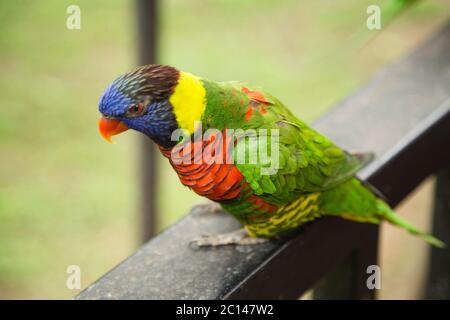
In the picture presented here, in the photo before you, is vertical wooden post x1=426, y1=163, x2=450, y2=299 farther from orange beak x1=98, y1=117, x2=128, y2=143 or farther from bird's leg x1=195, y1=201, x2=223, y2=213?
orange beak x1=98, y1=117, x2=128, y2=143

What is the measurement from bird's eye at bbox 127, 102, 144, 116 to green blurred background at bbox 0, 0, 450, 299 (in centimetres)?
184

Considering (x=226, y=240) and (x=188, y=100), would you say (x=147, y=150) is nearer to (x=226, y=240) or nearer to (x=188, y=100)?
(x=226, y=240)

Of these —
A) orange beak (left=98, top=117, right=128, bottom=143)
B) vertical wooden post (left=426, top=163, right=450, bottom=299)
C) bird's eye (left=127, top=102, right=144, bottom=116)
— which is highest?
bird's eye (left=127, top=102, right=144, bottom=116)

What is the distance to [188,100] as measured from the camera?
1335mm

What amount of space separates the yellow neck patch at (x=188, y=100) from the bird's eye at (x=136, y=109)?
0.06 meters

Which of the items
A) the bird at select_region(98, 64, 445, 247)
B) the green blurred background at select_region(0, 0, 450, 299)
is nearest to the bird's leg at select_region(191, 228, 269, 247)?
the bird at select_region(98, 64, 445, 247)

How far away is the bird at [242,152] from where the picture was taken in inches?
50.8

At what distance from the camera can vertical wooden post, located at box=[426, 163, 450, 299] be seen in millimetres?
2047

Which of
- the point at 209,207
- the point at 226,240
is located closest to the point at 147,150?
the point at 209,207

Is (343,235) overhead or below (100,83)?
below

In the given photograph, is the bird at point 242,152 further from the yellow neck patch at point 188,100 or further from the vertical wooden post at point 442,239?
the vertical wooden post at point 442,239

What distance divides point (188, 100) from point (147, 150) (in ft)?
4.05

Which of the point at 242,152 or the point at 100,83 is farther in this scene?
the point at 100,83

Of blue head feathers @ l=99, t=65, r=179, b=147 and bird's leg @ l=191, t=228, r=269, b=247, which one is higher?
blue head feathers @ l=99, t=65, r=179, b=147
